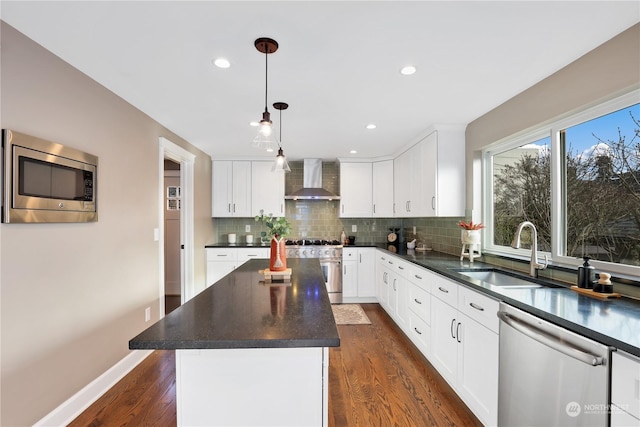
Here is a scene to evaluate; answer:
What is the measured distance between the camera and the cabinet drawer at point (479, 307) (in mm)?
1756

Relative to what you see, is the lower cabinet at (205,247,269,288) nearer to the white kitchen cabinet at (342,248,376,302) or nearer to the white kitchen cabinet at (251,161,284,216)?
the white kitchen cabinet at (251,161,284,216)

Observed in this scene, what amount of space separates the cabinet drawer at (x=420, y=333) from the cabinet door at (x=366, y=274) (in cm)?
152

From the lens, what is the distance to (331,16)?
4.83ft

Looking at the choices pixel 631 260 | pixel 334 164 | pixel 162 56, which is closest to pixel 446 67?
pixel 631 260

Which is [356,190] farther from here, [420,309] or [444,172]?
[420,309]

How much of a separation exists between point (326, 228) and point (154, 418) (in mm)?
3646

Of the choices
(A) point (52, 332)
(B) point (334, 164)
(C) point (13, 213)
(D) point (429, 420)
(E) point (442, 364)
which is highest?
(B) point (334, 164)

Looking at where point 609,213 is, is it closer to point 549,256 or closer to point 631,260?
point 631,260

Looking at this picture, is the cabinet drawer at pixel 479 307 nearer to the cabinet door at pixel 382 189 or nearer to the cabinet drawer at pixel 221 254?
the cabinet door at pixel 382 189

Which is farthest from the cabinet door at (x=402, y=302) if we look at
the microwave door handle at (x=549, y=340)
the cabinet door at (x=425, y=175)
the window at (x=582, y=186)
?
the microwave door handle at (x=549, y=340)

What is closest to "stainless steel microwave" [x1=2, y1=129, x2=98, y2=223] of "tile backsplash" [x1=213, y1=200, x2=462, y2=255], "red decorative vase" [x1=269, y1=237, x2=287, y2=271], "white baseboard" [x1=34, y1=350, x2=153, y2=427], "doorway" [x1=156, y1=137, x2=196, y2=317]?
"doorway" [x1=156, y1=137, x2=196, y2=317]

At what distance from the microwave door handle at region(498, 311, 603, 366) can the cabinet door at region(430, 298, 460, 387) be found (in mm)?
634

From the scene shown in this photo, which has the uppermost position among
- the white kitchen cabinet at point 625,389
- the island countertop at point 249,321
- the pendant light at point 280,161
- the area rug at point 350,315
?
the pendant light at point 280,161

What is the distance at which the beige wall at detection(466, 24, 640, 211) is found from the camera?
158 cm
